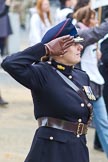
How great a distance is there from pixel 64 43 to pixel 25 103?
5.09 meters

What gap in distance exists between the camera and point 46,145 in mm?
3979

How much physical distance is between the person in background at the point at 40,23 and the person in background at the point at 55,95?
13.7 ft

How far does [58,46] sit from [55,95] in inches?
12.8

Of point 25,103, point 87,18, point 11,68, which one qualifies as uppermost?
point 11,68

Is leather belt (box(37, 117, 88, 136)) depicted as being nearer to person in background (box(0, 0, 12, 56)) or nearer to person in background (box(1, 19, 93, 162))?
person in background (box(1, 19, 93, 162))

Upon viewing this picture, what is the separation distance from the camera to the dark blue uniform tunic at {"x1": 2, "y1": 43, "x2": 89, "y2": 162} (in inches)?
153

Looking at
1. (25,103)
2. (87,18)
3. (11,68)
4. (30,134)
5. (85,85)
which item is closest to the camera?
(11,68)

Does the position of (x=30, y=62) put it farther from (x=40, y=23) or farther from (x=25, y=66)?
(x=40, y=23)

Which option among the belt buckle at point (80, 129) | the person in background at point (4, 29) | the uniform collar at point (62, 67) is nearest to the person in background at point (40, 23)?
the person in background at point (4, 29)

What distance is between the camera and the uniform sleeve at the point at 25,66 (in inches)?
151

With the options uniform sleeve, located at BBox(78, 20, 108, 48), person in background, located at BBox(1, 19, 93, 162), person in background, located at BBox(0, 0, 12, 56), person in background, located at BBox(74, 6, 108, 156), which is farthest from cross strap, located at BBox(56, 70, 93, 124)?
person in background, located at BBox(0, 0, 12, 56)

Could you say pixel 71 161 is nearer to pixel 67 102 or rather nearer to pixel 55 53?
pixel 67 102

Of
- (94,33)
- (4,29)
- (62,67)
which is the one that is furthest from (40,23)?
(62,67)

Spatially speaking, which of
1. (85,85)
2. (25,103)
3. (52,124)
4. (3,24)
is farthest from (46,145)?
(3,24)
